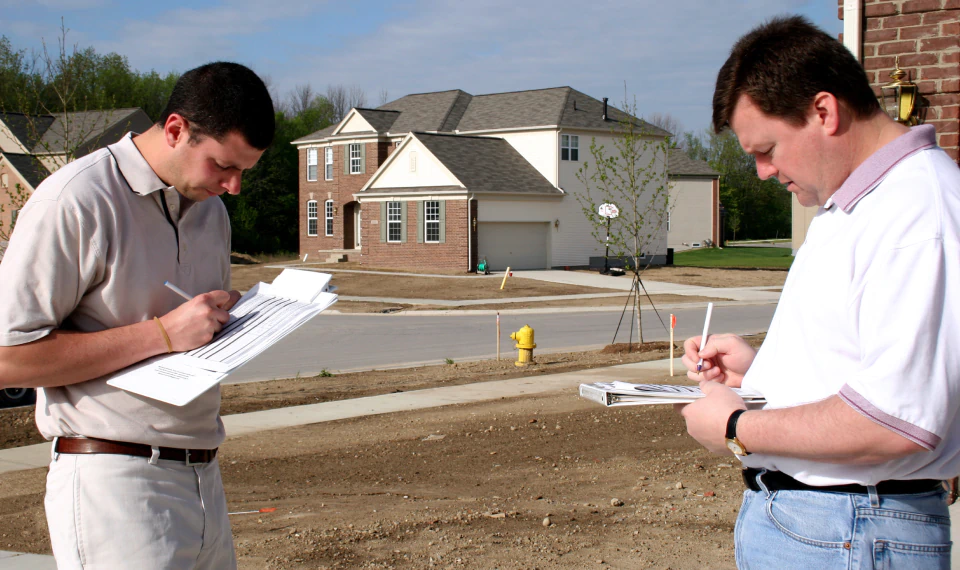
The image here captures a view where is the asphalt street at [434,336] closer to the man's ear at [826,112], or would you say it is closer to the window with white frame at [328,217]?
the man's ear at [826,112]

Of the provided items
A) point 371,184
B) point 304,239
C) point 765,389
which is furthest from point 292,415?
point 304,239

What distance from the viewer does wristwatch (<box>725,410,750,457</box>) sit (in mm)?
2205

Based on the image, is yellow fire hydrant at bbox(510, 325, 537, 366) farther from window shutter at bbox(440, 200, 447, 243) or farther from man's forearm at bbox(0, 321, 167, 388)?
window shutter at bbox(440, 200, 447, 243)

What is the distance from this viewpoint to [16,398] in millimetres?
10648

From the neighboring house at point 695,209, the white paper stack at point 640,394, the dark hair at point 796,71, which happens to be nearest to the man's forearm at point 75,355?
the white paper stack at point 640,394

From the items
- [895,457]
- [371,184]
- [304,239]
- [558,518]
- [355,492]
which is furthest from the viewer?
[304,239]

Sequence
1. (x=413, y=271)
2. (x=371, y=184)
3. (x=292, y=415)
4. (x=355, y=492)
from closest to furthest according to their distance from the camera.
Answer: (x=355, y=492) < (x=292, y=415) < (x=413, y=271) < (x=371, y=184)

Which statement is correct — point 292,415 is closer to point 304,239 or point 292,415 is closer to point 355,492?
point 355,492

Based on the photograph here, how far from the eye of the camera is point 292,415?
402 inches

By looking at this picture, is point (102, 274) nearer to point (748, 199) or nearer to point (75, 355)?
point (75, 355)

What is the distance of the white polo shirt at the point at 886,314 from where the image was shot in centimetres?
187

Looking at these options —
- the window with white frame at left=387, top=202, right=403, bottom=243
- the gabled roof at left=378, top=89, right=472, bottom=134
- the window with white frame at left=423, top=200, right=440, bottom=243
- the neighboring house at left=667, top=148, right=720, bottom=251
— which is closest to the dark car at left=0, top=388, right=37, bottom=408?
the window with white frame at left=423, top=200, right=440, bottom=243

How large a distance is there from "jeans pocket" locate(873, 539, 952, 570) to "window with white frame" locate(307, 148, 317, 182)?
48098 mm

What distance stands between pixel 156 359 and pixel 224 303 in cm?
27
